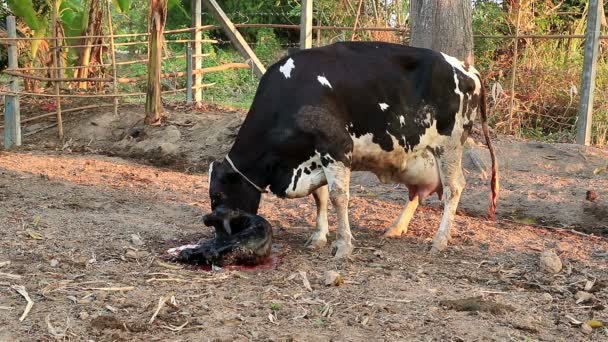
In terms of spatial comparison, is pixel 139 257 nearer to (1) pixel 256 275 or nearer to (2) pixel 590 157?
(1) pixel 256 275

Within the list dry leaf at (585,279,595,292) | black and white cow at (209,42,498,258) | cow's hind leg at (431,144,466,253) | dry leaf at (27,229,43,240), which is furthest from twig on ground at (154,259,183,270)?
dry leaf at (585,279,595,292)

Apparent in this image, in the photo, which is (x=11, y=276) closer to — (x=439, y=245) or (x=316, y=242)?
(x=316, y=242)

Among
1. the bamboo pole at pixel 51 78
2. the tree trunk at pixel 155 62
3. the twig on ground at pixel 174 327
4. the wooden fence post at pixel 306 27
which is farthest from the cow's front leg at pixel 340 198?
the bamboo pole at pixel 51 78

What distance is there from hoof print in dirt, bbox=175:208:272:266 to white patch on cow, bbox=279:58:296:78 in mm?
1135

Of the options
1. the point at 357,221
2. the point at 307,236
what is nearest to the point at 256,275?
the point at 307,236

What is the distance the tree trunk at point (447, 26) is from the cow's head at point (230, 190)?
3.58 metres

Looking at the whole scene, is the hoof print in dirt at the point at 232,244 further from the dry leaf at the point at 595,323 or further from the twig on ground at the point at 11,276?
the dry leaf at the point at 595,323

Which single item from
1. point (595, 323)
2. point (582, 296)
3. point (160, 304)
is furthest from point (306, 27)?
point (595, 323)

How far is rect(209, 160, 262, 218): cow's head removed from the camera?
591 centimetres

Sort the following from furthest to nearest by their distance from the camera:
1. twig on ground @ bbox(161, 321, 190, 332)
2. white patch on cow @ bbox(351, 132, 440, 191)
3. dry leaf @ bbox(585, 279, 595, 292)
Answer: white patch on cow @ bbox(351, 132, 440, 191), dry leaf @ bbox(585, 279, 595, 292), twig on ground @ bbox(161, 321, 190, 332)

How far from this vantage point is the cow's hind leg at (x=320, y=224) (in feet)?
20.2

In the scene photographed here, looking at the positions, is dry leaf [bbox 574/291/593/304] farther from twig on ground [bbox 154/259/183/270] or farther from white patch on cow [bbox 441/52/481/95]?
twig on ground [bbox 154/259/183/270]

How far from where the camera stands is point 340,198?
5871mm

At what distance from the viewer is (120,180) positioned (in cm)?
849
